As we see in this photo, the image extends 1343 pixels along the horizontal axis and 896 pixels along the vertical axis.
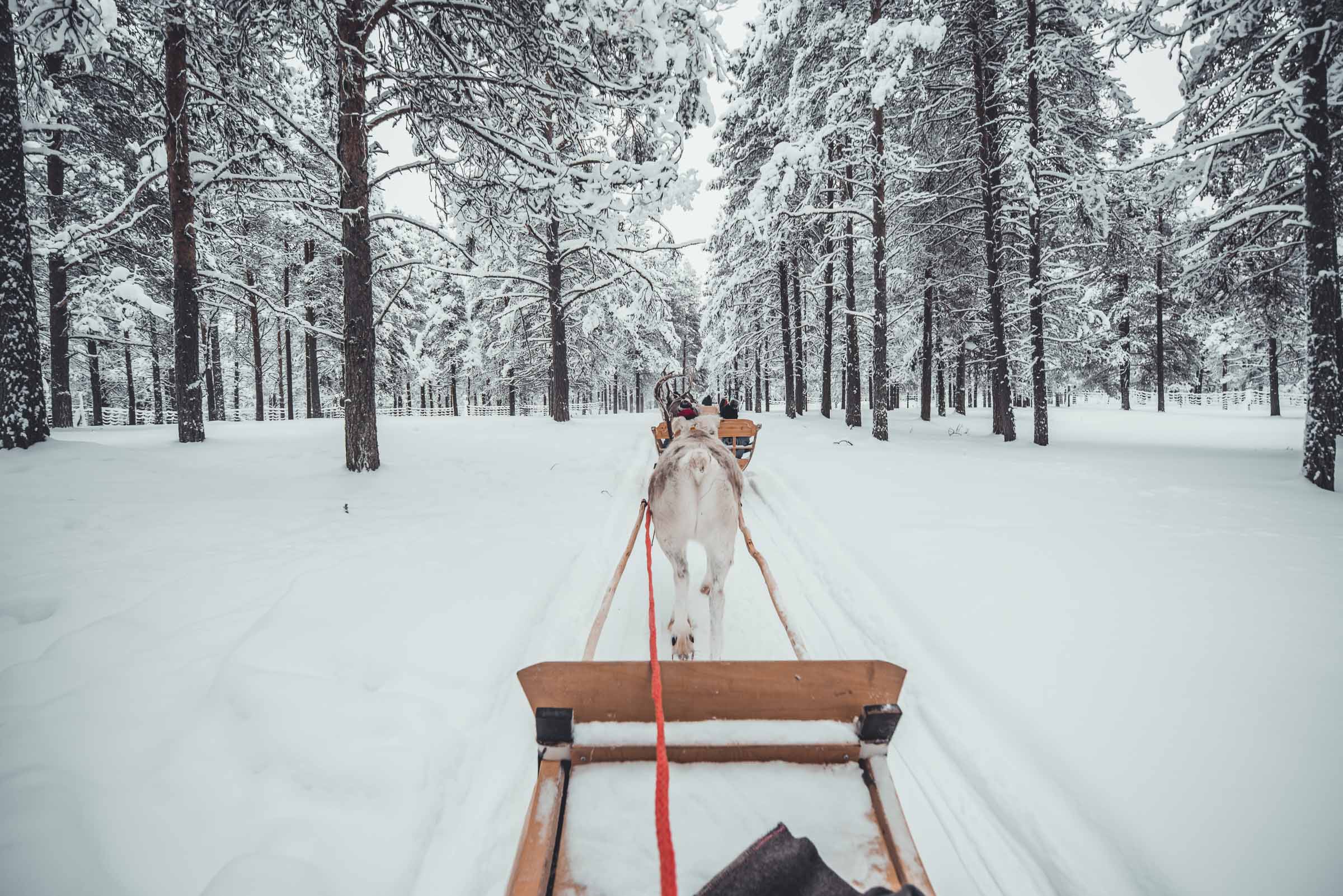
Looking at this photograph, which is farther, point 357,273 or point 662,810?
point 357,273

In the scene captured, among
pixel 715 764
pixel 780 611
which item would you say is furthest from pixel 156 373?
pixel 715 764

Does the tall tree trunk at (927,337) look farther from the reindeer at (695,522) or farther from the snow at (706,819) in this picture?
the snow at (706,819)

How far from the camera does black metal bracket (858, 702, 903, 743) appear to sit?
164 cm

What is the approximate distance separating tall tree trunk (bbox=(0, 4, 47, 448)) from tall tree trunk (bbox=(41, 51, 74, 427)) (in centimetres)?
633

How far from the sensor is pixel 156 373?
26.8 metres

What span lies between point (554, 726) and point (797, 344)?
Answer: 23.4 metres

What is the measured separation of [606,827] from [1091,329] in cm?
2266

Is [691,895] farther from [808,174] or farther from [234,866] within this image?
[808,174]

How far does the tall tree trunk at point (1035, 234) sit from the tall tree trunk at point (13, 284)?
1684cm

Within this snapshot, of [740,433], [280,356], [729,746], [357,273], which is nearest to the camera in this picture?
[729,746]

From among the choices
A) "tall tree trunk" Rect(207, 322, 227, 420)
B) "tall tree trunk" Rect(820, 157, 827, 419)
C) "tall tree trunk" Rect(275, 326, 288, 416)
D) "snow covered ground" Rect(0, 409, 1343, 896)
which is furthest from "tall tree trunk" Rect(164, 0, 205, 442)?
"tall tree trunk" Rect(275, 326, 288, 416)

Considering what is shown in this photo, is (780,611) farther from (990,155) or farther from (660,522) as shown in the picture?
(990,155)

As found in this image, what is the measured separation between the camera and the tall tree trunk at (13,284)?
6320 millimetres

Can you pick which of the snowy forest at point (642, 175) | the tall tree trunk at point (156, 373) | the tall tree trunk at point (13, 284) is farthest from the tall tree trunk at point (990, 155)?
the tall tree trunk at point (156, 373)
